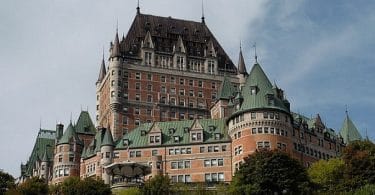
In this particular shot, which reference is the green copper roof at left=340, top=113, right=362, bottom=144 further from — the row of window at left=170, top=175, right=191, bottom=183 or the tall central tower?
the row of window at left=170, top=175, right=191, bottom=183

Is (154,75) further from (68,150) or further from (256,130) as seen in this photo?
(256,130)

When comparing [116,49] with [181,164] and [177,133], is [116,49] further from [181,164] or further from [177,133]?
[181,164]

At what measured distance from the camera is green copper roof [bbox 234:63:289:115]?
149 m

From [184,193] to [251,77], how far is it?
119 ft

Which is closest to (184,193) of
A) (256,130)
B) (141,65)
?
(256,130)

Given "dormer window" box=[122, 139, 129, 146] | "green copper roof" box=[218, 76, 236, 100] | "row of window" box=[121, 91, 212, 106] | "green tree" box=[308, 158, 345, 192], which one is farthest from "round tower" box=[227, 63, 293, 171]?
"row of window" box=[121, 91, 212, 106]

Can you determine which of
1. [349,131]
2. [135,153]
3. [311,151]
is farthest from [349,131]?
[135,153]

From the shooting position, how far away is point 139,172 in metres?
139

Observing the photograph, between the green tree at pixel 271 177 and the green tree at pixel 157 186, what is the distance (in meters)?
11.6

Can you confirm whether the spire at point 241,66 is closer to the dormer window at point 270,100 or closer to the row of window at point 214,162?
the dormer window at point 270,100

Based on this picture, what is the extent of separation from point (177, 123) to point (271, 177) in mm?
44600

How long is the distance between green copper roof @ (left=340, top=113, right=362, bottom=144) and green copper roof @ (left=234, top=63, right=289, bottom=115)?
38.3 metres

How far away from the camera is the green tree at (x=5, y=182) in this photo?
146m

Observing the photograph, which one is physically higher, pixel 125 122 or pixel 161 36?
pixel 161 36
